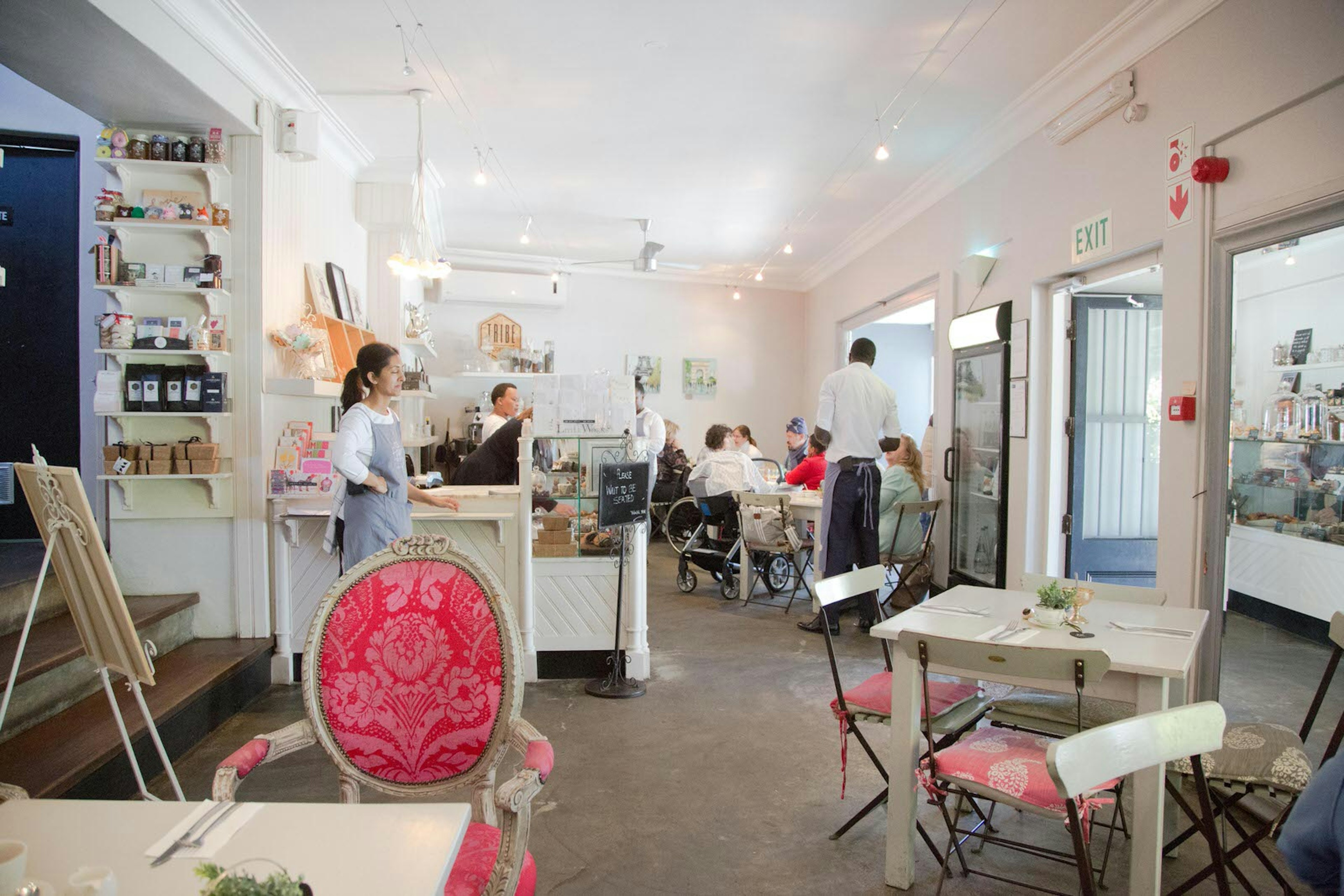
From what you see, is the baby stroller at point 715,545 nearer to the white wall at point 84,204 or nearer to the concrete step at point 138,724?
the concrete step at point 138,724

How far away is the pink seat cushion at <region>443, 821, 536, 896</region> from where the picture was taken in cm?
161

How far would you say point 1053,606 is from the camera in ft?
8.40

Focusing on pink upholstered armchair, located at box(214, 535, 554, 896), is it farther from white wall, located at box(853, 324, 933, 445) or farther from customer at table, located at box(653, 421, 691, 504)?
white wall, located at box(853, 324, 933, 445)

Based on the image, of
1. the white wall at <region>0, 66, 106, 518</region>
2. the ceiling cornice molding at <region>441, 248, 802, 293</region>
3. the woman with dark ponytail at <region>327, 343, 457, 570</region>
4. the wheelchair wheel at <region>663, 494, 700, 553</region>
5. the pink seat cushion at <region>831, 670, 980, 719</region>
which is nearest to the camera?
the pink seat cushion at <region>831, 670, 980, 719</region>

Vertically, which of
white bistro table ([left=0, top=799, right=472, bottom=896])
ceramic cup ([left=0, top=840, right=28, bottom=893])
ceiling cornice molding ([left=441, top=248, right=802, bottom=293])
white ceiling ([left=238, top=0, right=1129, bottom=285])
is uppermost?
ceiling cornice molding ([left=441, top=248, right=802, bottom=293])

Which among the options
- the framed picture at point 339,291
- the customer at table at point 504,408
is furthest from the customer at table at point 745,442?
the framed picture at point 339,291

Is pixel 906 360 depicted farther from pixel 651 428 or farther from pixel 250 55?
pixel 250 55

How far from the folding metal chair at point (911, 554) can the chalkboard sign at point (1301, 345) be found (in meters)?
3.00

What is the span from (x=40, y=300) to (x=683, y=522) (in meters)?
5.50

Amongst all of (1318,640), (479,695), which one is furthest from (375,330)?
(1318,640)

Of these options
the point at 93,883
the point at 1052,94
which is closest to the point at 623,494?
the point at 93,883

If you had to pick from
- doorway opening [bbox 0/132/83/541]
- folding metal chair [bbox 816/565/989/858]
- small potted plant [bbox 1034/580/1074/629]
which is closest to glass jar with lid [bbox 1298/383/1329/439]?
small potted plant [bbox 1034/580/1074/629]

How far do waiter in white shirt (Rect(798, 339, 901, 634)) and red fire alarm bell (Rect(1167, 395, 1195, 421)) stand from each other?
75.5 inches

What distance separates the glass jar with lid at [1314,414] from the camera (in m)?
2.96
